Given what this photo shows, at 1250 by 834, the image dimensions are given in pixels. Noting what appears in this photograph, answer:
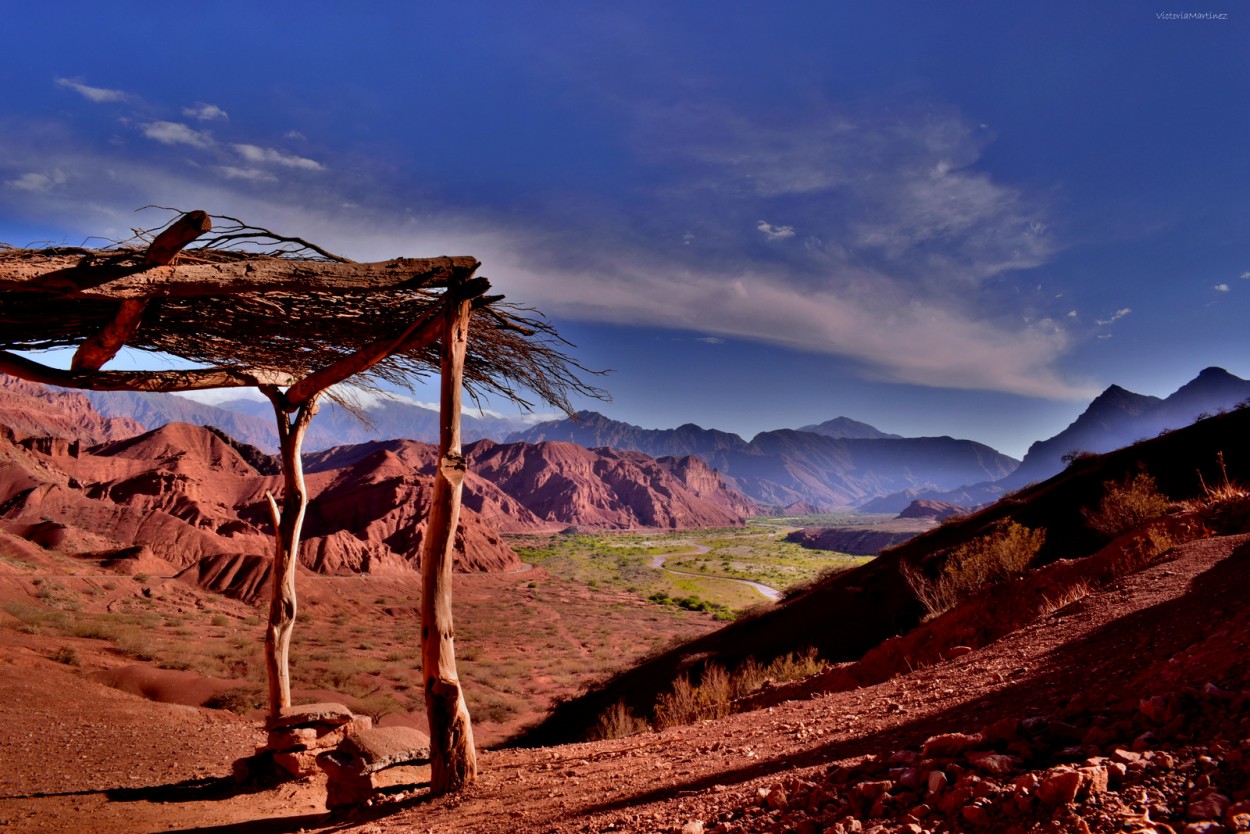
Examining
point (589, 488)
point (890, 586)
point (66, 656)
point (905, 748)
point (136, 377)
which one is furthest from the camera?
point (589, 488)

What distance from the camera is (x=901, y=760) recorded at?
96.7 inches

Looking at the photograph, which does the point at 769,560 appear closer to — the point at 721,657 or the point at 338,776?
the point at 721,657

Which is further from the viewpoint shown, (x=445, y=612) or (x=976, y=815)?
(x=445, y=612)

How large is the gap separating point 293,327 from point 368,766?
13.4ft

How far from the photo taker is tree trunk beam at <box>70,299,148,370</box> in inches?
160

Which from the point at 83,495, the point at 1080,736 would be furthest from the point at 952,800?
the point at 83,495

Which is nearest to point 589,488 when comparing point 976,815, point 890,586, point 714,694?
Answer: point 890,586

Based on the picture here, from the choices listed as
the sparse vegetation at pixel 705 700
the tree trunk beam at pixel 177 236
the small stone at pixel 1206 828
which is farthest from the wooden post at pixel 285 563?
the small stone at pixel 1206 828

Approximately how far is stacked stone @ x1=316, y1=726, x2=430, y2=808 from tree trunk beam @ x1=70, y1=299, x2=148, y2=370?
4.04 metres

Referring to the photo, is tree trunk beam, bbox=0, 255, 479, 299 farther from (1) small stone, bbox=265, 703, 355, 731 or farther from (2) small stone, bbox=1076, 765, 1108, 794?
(1) small stone, bbox=265, 703, 355, 731

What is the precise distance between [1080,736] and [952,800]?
69 cm

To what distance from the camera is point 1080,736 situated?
2250 millimetres

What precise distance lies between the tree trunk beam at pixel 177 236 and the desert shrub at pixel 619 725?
9.09 metres

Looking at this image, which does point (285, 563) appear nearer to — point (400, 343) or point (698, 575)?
point (400, 343)
